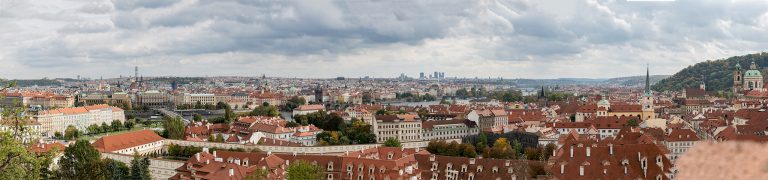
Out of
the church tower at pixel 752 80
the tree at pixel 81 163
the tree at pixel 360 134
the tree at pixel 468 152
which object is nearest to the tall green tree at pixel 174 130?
the tree at pixel 360 134

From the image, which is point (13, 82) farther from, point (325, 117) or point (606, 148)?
point (325, 117)

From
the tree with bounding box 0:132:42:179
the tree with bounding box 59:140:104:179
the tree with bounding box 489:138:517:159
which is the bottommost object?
the tree with bounding box 489:138:517:159

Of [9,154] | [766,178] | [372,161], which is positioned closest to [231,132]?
[372,161]

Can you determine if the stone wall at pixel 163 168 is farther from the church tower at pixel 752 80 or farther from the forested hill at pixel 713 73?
the forested hill at pixel 713 73

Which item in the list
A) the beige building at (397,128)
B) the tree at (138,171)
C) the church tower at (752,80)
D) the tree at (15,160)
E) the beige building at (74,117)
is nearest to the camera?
the tree at (15,160)

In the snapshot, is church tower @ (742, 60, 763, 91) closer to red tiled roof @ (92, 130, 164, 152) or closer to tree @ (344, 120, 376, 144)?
tree @ (344, 120, 376, 144)

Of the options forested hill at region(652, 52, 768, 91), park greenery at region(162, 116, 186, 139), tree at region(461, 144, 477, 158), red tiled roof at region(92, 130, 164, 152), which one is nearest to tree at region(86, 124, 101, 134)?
park greenery at region(162, 116, 186, 139)
